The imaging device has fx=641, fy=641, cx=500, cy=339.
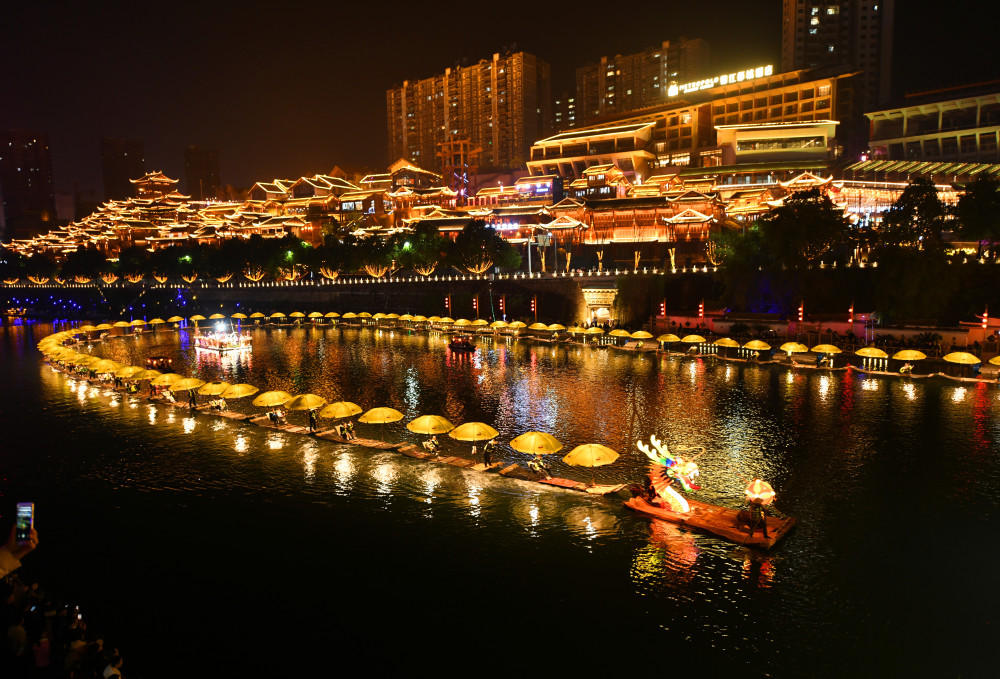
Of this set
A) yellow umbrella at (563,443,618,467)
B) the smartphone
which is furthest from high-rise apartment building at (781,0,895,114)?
the smartphone

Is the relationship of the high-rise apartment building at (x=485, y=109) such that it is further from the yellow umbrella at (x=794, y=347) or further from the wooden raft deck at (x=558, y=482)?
the wooden raft deck at (x=558, y=482)

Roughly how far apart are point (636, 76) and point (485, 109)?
1532 inches

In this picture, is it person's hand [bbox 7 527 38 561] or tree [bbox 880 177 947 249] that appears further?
tree [bbox 880 177 947 249]

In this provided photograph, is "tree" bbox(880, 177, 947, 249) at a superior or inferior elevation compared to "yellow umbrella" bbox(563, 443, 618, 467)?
superior

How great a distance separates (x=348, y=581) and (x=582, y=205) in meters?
71.3

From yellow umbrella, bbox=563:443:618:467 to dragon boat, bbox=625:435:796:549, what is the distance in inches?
69.5

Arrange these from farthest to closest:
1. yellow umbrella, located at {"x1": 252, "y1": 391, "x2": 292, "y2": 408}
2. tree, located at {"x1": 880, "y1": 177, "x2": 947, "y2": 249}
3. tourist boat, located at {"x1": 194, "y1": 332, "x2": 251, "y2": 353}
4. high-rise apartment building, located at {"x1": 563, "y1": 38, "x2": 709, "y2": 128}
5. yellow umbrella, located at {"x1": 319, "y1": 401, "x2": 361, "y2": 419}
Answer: high-rise apartment building, located at {"x1": 563, "y1": 38, "x2": 709, "y2": 128}, tourist boat, located at {"x1": 194, "y1": 332, "x2": 251, "y2": 353}, tree, located at {"x1": 880, "y1": 177, "x2": 947, "y2": 249}, yellow umbrella, located at {"x1": 252, "y1": 391, "x2": 292, "y2": 408}, yellow umbrella, located at {"x1": 319, "y1": 401, "x2": 361, "y2": 419}

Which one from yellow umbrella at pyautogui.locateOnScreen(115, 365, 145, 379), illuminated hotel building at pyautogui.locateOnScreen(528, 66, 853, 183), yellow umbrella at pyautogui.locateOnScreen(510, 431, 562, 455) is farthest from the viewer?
illuminated hotel building at pyautogui.locateOnScreen(528, 66, 853, 183)

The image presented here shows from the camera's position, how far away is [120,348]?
191ft

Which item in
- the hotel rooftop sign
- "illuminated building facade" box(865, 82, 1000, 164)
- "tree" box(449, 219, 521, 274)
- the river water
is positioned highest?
the hotel rooftop sign

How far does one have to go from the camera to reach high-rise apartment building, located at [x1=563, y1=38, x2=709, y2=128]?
15225 centimetres

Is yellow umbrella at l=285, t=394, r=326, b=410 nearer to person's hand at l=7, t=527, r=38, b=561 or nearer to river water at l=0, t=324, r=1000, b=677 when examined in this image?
river water at l=0, t=324, r=1000, b=677

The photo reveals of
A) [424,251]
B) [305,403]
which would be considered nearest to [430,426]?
[305,403]

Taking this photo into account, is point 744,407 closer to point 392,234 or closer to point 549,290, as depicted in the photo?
point 549,290
